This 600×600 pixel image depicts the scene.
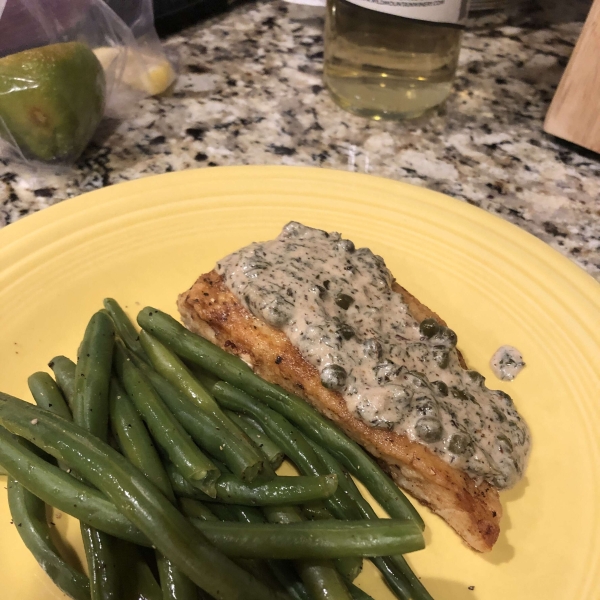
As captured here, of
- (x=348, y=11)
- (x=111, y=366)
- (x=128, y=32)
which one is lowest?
(x=111, y=366)

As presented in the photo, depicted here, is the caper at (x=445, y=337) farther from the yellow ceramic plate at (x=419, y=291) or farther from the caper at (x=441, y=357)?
the yellow ceramic plate at (x=419, y=291)

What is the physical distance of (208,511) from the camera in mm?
1609

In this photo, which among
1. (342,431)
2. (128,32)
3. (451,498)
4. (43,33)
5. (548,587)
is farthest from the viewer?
(128,32)

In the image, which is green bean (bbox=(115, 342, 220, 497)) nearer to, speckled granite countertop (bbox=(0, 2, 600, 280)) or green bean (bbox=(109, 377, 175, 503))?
green bean (bbox=(109, 377, 175, 503))

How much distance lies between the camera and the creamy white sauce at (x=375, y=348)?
5.91 feet

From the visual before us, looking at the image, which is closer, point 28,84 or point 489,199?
point 28,84

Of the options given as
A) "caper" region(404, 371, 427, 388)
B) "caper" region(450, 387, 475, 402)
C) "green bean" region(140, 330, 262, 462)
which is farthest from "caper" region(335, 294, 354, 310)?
"green bean" region(140, 330, 262, 462)

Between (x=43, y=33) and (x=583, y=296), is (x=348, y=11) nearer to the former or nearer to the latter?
(x=43, y=33)

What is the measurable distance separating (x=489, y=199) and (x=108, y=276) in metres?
1.93

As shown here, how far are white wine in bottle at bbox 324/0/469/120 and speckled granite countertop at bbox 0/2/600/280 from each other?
14 cm

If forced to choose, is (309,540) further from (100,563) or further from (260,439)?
(100,563)

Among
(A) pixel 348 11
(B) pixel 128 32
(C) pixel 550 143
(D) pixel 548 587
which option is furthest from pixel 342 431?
(B) pixel 128 32

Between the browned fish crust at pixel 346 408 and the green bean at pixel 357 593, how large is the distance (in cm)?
38

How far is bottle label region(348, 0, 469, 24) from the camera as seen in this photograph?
2561mm
